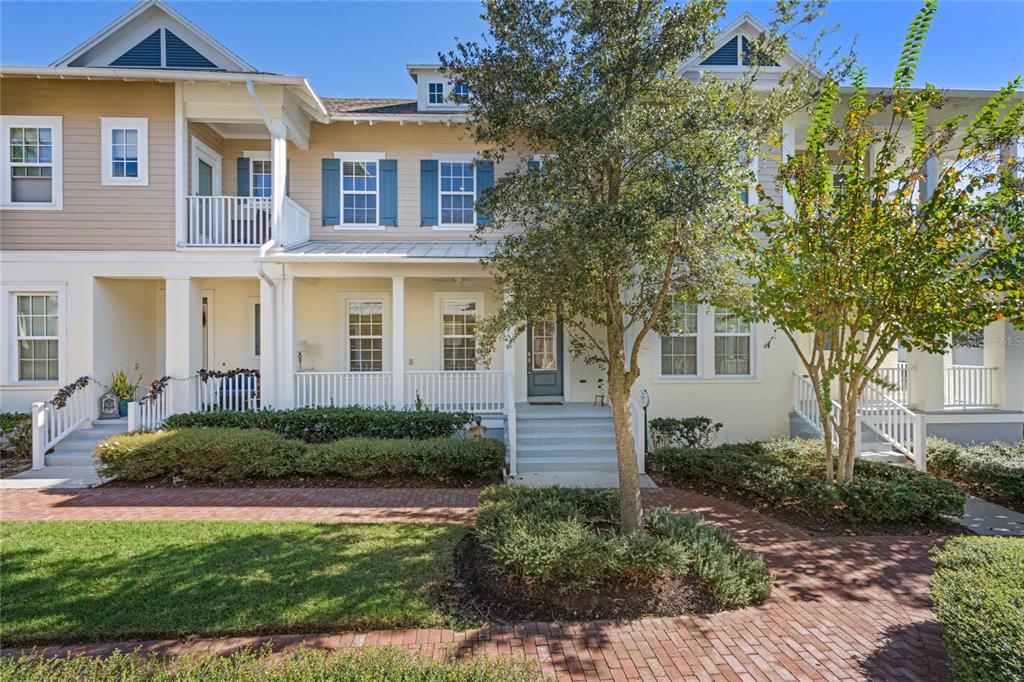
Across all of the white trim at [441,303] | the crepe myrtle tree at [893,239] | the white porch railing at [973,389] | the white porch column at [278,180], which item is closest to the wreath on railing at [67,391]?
the white porch column at [278,180]

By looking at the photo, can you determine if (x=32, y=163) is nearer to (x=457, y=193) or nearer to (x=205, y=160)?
(x=205, y=160)

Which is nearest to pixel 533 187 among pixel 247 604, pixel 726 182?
pixel 726 182

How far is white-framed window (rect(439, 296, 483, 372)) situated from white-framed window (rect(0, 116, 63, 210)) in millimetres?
8172

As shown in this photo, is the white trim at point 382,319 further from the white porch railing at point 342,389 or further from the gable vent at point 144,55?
the gable vent at point 144,55

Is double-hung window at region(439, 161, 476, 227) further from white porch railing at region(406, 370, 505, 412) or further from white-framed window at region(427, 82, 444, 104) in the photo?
white porch railing at region(406, 370, 505, 412)

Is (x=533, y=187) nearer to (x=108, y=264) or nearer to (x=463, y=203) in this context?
(x=463, y=203)

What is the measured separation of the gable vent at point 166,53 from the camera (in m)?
11.2

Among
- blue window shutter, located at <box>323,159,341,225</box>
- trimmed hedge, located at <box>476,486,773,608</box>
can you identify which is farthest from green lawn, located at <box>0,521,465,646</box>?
blue window shutter, located at <box>323,159,341,225</box>

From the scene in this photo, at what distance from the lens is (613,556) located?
463 cm

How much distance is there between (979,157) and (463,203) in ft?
31.1

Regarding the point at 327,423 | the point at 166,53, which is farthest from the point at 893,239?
the point at 166,53

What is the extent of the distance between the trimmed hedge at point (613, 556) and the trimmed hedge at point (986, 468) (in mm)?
5934

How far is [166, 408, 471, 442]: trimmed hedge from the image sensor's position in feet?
31.9

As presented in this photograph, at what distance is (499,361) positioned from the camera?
1180 cm
